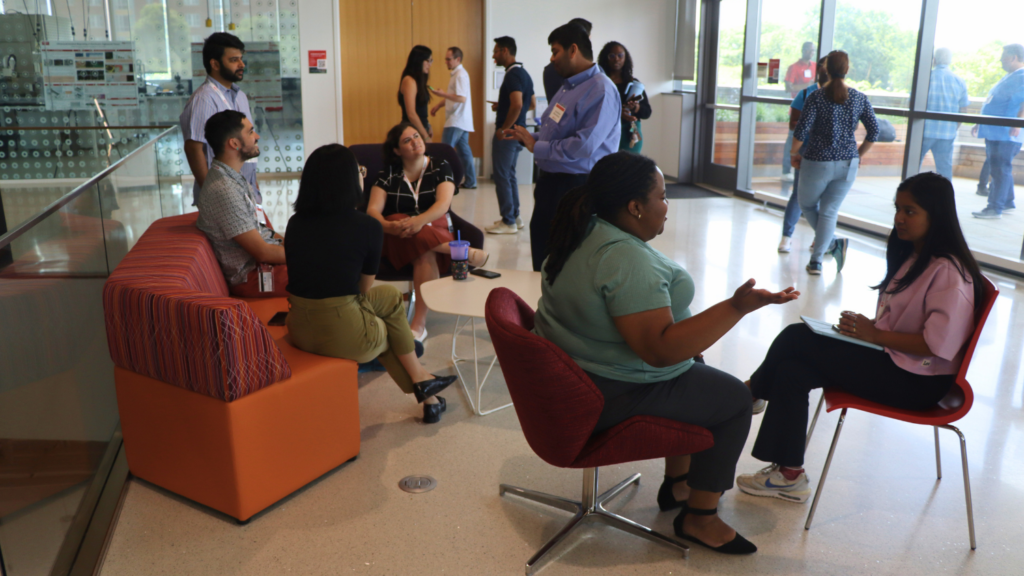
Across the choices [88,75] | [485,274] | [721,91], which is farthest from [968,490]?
[88,75]

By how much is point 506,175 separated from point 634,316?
15.5ft

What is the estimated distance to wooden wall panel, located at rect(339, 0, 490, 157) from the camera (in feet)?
28.4

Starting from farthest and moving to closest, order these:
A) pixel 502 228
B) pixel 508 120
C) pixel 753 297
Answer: pixel 502 228, pixel 508 120, pixel 753 297

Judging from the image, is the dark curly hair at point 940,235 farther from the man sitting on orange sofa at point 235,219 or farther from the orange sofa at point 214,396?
the man sitting on orange sofa at point 235,219

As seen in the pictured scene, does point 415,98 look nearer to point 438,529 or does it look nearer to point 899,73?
point 899,73

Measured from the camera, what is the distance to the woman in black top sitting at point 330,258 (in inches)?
101

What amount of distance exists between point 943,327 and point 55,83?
7.95m

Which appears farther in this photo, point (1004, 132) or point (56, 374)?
point (1004, 132)

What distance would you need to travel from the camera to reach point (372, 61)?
877 cm

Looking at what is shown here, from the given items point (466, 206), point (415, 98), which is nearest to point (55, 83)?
point (415, 98)

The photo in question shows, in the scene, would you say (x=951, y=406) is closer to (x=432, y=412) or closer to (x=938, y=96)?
(x=432, y=412)

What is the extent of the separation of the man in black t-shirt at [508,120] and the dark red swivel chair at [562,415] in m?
4.16

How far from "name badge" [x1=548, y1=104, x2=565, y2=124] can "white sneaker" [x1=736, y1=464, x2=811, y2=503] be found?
2.03 m

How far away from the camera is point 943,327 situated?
2039mm
